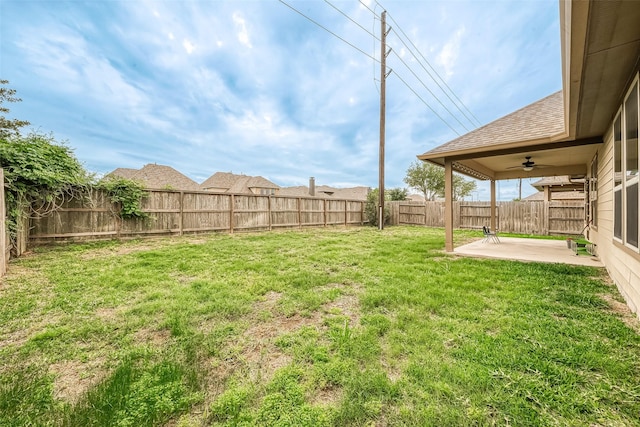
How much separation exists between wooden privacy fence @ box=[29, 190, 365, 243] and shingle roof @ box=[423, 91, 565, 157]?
275 inches

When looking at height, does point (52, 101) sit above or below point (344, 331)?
above

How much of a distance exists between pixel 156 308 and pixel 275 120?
22760 millimetres

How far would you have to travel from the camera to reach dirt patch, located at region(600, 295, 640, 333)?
7.97 feet

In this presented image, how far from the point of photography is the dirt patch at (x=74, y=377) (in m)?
1.66

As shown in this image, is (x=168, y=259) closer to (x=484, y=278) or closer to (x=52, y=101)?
(x=484, y=278)

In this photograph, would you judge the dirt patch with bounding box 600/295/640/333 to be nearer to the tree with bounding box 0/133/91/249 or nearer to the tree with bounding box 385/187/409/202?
the tree with bounding box 0/133/91/249

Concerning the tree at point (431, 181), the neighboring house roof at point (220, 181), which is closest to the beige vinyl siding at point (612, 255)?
the tree at point (431, 181)

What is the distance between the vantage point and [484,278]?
399cm

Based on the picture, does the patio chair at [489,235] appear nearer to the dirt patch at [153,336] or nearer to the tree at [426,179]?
the dirt patch at [153,336]

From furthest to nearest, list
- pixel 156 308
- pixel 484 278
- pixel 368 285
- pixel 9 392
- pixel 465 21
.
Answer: pixel 465 21
pixel 484 278
pixel 368 285
pixel 156 308
pixel 9 392

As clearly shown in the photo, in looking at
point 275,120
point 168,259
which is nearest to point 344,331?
point 168,259

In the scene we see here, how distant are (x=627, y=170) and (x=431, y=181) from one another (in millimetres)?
29847

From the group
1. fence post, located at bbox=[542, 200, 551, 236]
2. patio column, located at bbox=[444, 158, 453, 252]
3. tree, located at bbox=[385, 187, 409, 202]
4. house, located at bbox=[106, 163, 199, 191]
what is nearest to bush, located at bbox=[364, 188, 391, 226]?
fence post, located at bbox=[542, 200, 551, 236]

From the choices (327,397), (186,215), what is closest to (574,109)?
(327,397)
